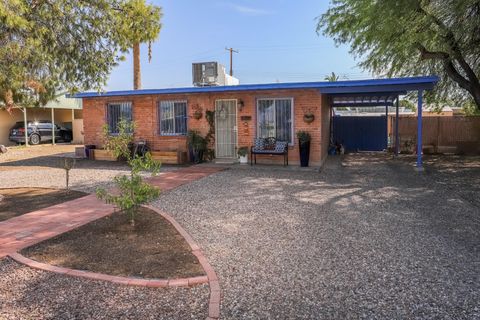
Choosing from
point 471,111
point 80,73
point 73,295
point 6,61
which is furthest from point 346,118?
point 73,295

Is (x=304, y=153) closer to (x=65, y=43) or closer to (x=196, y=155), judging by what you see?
(x=196, y=155)

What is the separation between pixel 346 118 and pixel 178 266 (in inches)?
716

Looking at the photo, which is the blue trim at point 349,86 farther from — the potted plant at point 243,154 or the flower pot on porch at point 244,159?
the flower pot on porch at point 244,159

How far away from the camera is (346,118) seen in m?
21.2

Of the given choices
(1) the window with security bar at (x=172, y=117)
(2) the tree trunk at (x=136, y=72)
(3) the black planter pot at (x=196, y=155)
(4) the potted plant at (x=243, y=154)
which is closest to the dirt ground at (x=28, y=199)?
(3) the black planter pot at (x=196, y=155)

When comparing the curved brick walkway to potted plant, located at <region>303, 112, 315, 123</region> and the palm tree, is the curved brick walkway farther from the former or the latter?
potted plant, located at <region>303, 112, 315, 123</region>

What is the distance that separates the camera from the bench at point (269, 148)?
13.1 meters

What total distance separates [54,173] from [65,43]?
606cm

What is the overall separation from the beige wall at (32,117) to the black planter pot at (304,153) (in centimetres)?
1993

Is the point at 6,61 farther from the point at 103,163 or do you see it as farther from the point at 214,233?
the point at 103,163

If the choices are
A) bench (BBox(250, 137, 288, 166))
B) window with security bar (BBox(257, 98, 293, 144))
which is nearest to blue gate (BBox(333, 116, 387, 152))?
window with security bar (BBox(257, 98, 293, 144))

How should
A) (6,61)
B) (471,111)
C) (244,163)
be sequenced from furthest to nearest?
(471,111) → (244,163) → (6,61)

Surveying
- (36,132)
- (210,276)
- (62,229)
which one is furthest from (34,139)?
(210,276)

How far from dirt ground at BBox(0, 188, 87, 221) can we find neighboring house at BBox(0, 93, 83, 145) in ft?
52.6
